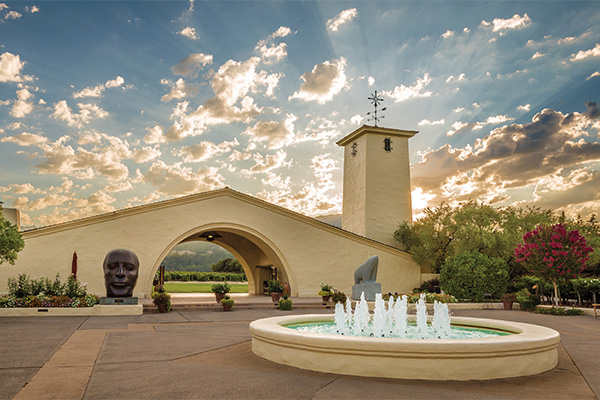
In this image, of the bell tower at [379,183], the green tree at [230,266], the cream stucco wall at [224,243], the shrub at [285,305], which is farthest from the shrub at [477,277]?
the green tree at [230,266]

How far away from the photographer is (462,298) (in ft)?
82.6

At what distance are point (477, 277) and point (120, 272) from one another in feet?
59.1

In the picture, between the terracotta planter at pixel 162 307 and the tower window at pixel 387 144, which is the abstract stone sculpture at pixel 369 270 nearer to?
the terracotta planter at pixel 162 307

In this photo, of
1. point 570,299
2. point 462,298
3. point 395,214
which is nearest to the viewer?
point 462,298

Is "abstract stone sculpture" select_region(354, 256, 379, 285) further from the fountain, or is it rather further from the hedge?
the hedge

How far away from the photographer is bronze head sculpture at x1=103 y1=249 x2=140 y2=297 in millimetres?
18516

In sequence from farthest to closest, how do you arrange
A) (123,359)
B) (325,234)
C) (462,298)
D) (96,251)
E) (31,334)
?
(325,234), (462,298), (96,251), (31,334), (123,359)

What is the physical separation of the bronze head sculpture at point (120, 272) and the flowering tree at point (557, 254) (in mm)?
17337

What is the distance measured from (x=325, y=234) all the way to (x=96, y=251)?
13.2 meters

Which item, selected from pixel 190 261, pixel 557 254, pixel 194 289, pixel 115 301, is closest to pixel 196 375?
pixel 115 301

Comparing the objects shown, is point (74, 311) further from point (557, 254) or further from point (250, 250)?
point (557, 254)

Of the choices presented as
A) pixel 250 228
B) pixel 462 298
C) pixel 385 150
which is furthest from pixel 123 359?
pixel 385 150

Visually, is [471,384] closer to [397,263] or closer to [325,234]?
[325,234]

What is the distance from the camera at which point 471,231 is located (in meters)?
27.5
